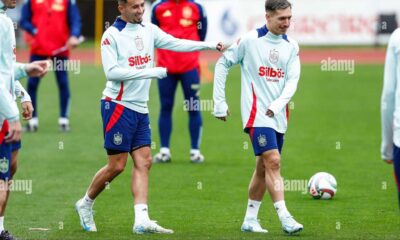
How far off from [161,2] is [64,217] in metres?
4.86

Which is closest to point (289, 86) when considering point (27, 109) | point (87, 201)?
point (87, 201)

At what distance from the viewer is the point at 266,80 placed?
9320 millimetres

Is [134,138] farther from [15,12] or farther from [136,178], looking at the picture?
[15,12]

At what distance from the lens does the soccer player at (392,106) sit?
680 centimetres

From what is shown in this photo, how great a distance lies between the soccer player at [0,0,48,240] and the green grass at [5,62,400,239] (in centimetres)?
118

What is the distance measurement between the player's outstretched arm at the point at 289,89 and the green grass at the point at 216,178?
1159mm

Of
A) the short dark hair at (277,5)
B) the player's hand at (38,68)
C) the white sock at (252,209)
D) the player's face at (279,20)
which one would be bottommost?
the white sock at (252,209)

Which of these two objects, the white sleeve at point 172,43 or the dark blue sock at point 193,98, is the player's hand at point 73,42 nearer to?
the dark blue sock at point 193,98

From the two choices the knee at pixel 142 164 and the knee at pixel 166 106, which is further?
the knee at pixel 166 106

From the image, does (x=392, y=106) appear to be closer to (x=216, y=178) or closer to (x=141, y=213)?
(x=141, y=213)

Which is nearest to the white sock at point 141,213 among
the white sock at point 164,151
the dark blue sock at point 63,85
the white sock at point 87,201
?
the white sock at point 87,201

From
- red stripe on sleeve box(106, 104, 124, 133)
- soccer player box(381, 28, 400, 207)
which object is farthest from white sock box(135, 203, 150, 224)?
soccer player box(381, 28, 400, 207)

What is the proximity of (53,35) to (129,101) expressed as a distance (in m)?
8.65

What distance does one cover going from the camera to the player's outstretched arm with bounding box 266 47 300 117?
908 cm
